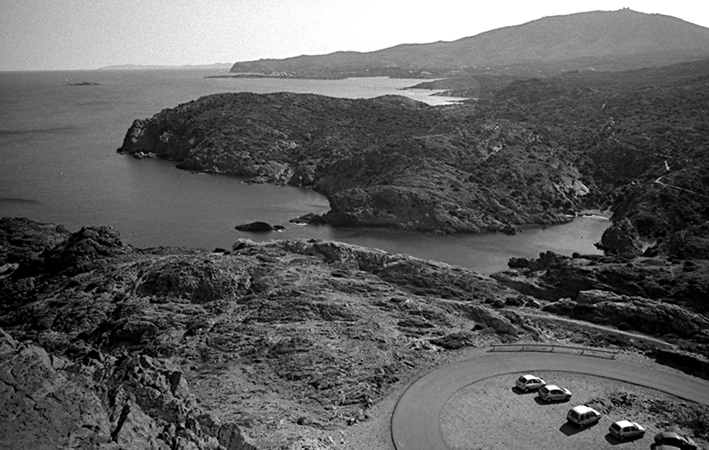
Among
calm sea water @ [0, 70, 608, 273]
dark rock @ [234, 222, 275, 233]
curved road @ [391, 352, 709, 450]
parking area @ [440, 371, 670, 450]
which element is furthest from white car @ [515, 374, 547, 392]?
dark rock @ [234, 222, 275, 233]

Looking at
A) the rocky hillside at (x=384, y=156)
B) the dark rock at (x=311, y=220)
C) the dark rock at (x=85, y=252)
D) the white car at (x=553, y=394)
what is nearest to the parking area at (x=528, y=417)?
the white car at (x=553, y=394)

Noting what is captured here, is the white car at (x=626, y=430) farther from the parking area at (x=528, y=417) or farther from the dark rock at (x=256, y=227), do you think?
the dark rock at (x=256, y=227)

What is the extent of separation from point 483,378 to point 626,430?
4995mm

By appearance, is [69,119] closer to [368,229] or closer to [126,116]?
[126,116]

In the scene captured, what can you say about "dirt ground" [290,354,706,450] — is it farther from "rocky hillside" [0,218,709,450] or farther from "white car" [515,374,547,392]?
"rocky hillside" [0,218,709,450]

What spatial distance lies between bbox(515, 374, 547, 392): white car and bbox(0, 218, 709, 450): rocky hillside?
310cm

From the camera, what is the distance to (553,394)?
64.5 feet

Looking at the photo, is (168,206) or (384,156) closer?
(168,206)

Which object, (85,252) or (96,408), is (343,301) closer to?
(85,252)

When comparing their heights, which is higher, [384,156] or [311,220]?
[384,156]

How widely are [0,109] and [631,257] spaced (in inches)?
5691

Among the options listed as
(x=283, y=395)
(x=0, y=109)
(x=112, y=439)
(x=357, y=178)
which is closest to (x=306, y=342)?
(x=283, y=395)

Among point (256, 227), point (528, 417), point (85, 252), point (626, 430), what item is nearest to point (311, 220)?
point (256, 227)

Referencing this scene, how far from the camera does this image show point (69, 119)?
127m
